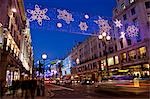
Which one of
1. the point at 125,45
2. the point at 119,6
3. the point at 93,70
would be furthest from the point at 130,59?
the point at 93,70

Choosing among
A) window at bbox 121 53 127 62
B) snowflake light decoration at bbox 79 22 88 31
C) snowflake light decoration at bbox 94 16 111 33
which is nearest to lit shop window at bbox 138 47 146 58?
window at bbox 121 53 127 62

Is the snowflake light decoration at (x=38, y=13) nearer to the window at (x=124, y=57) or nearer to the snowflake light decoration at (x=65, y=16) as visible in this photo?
the snowflake light decoration at (x=65, y=16)

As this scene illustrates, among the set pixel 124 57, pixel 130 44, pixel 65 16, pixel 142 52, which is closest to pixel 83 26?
pixel 65 16

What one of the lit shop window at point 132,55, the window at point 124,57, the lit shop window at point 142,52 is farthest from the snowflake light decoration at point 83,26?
the window at point 124,57

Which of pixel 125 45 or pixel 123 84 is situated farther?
pixel 125 45

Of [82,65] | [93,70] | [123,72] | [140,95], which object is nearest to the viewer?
[140,95]

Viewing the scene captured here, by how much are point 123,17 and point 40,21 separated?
35167mm

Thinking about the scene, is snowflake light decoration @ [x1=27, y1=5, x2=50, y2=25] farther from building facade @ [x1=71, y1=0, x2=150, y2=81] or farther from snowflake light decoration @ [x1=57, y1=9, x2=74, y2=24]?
building facade @ [x1=71, y1=0, x2=150, y2=81]

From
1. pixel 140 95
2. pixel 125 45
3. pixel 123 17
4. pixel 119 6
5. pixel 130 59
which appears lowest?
pixel 140 95

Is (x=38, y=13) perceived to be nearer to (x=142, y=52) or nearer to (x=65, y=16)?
(x=65, y=16)

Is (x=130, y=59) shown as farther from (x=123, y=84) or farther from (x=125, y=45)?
(x=123, y=84)

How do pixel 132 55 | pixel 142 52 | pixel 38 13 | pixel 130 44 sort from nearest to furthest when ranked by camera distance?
pixel 38 13 < pixel 142 52 < pixel 132 55 < pixel 130 44

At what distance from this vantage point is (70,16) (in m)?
18.7

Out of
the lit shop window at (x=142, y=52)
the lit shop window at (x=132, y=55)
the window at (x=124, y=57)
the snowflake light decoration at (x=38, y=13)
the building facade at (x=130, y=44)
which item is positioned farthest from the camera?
the window at (x=124, y=57)
